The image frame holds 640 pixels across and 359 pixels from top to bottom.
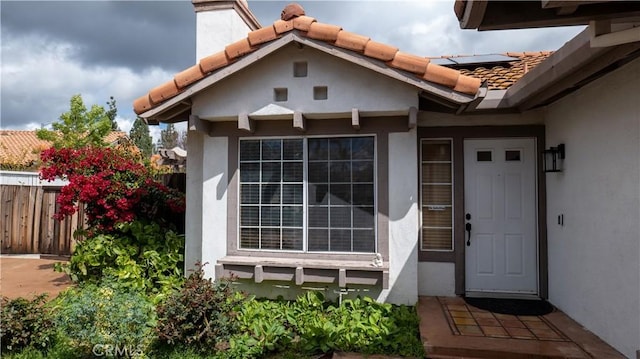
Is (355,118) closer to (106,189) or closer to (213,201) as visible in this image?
(213,201)

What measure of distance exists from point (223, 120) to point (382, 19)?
4468 millimetres

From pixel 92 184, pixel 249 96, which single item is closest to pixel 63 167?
pixel 92 184

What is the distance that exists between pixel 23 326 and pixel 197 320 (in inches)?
86.9

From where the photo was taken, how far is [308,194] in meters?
5.89

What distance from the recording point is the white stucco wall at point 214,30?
22.2 ft

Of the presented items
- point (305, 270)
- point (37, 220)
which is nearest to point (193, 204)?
point (305, 270)

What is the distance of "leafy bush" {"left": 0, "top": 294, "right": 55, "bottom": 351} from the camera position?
4398 mm

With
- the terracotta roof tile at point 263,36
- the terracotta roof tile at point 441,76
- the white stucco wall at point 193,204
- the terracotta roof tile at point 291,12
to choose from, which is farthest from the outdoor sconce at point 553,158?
the white stucco wall at point 193,204

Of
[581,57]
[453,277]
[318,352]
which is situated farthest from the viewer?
[453,277]

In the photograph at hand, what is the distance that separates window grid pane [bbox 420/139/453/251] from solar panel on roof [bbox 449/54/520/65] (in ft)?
7.90

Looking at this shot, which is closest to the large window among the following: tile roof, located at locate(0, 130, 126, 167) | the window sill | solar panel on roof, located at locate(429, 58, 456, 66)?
the window sill

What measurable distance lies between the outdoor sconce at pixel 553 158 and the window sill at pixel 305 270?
122 inches

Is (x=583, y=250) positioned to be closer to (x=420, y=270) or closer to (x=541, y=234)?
(x=541, y=234)

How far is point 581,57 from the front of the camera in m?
3.95
